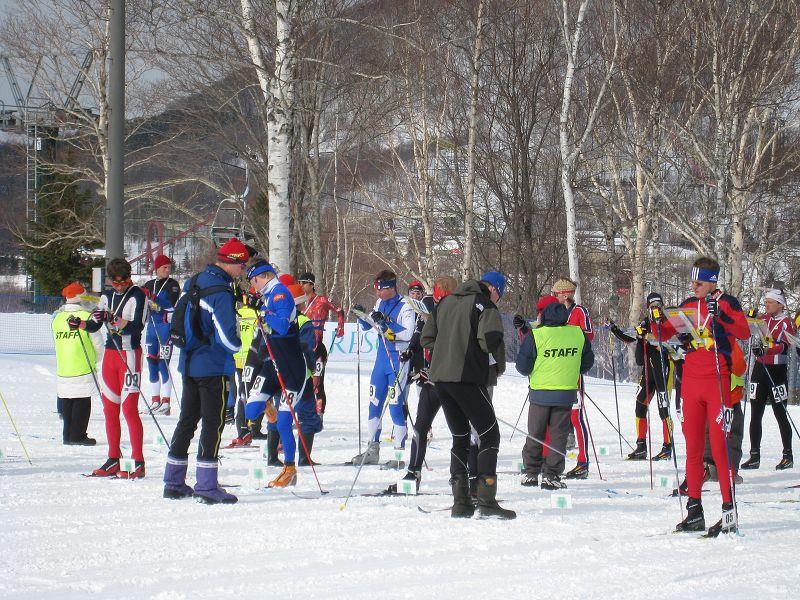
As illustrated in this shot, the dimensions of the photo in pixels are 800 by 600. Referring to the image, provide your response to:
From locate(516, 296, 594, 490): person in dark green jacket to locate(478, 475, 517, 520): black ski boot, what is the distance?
1.87m

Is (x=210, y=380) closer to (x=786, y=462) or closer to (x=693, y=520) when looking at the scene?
(x=693, y=520)

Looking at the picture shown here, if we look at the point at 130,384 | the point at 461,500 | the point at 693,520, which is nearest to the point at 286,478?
the point at 130,384

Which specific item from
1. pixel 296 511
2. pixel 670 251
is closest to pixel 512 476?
pixel 296 511

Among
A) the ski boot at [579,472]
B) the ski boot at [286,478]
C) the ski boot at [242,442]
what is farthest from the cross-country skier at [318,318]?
the ski boot at [286,478]

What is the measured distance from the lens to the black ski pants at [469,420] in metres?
7.18

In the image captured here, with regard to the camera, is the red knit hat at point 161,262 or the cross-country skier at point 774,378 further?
the red knit hat at point 161,262

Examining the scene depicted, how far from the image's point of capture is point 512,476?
9.58 meters

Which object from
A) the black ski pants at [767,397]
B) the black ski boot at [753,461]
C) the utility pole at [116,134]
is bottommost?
the black ski boot at [753,461]

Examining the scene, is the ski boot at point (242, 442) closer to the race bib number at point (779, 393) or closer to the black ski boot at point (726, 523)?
the race bib number at point (779, 393)

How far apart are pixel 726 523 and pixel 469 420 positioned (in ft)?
6.08

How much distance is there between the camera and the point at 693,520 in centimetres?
682

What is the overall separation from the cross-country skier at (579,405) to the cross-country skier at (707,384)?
2.57m

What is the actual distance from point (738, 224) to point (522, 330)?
611 inches

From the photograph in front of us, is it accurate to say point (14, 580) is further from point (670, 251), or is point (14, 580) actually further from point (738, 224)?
point (670, 251)
